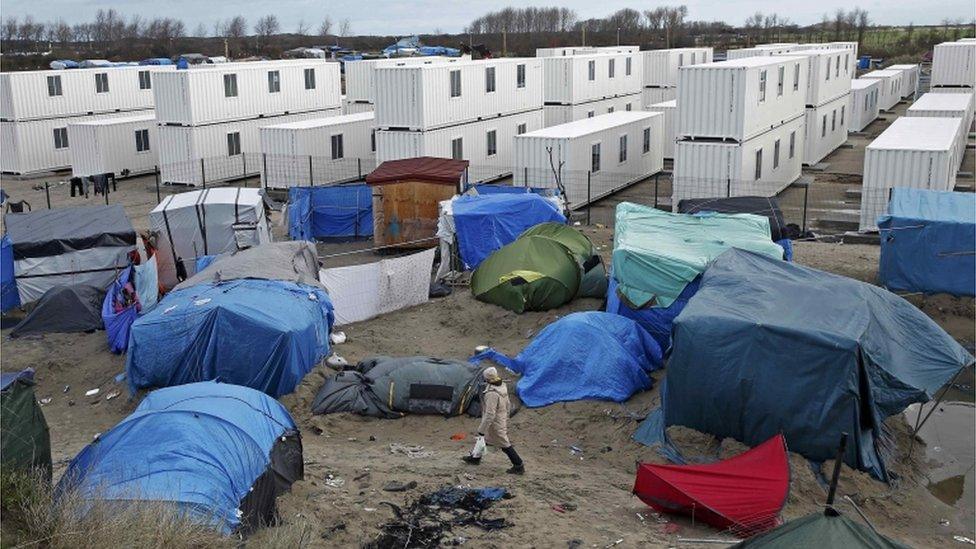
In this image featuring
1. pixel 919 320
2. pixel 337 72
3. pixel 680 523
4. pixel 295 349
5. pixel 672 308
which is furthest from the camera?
pixel 337 72

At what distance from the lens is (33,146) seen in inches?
1497

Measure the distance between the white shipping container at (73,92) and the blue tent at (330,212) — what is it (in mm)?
13292

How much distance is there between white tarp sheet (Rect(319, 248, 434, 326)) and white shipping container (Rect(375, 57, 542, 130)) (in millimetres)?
10348

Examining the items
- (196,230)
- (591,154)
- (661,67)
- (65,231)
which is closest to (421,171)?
(196,230)

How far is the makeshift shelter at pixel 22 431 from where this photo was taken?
9.20 m

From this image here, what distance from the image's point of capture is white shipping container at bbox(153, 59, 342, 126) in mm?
32625

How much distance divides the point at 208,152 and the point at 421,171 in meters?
13.3

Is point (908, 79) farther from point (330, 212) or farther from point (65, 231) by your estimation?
point (65, 231)

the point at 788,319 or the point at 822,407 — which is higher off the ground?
A: the point at 788,319

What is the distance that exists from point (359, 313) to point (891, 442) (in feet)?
32.2

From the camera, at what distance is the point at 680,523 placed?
33.6 ft

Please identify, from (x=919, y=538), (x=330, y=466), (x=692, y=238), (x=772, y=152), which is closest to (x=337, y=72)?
(x=772, y=152)

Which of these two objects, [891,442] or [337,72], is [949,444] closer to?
[891,442]

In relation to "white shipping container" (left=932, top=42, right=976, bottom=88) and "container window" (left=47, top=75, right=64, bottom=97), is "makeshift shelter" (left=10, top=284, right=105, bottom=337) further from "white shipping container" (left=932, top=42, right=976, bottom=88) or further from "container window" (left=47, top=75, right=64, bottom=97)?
"white shipping container" (left=932, top=42, right=976, bottom=88)
